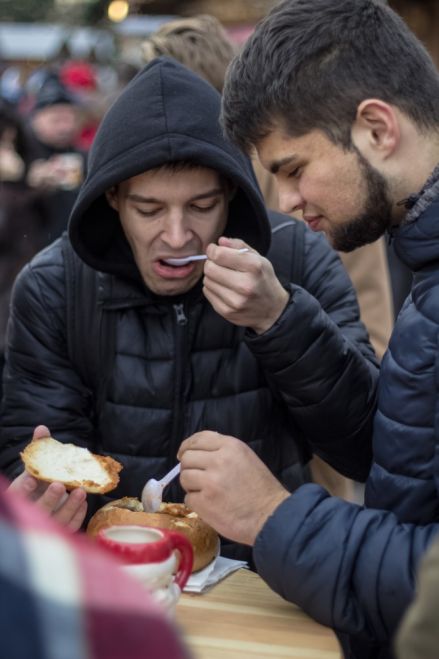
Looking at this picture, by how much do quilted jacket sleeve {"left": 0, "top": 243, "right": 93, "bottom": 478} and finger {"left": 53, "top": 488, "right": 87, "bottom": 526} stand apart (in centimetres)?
46

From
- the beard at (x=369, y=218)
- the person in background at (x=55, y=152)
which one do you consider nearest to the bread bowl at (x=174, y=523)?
the beard at (x=369, y=218)

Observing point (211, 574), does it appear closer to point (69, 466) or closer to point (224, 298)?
point (69, 466)

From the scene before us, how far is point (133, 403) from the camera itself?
2.66m

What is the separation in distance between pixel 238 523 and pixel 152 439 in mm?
653

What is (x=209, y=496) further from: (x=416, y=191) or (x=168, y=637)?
(x=168, y=637)

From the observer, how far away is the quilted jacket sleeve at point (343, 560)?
1867 millimetres

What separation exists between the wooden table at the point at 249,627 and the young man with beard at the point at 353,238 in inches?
2.2

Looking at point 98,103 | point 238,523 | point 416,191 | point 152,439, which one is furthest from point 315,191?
point 98,103

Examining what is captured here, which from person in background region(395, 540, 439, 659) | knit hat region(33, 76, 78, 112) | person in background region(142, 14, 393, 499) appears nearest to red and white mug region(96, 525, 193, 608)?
person in background region(395, 540, 439, 659)

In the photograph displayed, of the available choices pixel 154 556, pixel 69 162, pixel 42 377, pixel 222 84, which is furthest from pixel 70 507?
pixel 69 162

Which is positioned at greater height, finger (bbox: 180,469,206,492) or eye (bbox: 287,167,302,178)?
eye (bbox: 287,167,302,178)

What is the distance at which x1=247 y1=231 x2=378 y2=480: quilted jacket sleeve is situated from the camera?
2.43 meters

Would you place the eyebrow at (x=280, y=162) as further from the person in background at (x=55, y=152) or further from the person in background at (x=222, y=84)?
the person in background at (x=55, y=152)

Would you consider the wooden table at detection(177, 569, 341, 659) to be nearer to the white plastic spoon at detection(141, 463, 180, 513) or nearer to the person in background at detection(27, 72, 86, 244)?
the white plastic spoon at detection(141, 463, 180, 513)
